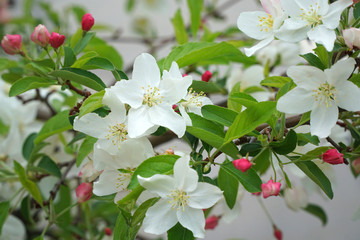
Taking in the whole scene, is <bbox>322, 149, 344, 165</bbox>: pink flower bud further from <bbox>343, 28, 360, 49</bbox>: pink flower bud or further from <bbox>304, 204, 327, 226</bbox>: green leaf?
<bbox>304, 204, 327, 226</bbox>: green leaf

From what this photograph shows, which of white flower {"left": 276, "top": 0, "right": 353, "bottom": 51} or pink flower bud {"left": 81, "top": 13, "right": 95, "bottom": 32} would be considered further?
pink flower bud {"left": 81, "top": 13, "right": 95, "bottom": 32}

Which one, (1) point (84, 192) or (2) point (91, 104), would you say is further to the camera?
(1) point (84, 192)

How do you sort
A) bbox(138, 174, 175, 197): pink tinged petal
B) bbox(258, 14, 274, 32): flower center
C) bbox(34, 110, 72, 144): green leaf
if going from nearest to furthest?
bbox(138, 174, 175, 197): pink tinged petal → bbox(258, 14, 274, 32): flower center → bbox(34, 110, 72, 144): green leaf

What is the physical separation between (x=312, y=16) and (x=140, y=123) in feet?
0.82

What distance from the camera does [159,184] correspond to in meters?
0.50

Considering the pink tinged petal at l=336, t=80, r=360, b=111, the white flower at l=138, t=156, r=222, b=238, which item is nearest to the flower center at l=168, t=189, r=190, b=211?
the white flower at l=138, t=156, r=222, b=238

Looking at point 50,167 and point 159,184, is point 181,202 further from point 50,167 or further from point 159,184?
point 50,167

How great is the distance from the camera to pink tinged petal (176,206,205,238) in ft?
1.68

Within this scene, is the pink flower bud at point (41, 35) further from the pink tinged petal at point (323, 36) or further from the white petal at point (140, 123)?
the pink tinged petal at point (323, 36)

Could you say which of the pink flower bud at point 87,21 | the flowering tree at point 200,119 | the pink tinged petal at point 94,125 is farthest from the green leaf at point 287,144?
the pink flower bud at point 87,21

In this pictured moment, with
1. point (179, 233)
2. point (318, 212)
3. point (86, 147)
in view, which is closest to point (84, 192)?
point (86, 147)

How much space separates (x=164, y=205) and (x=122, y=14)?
6.59ft

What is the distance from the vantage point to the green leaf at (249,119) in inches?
19.5

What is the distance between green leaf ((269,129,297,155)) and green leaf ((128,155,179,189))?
0.40 feet
